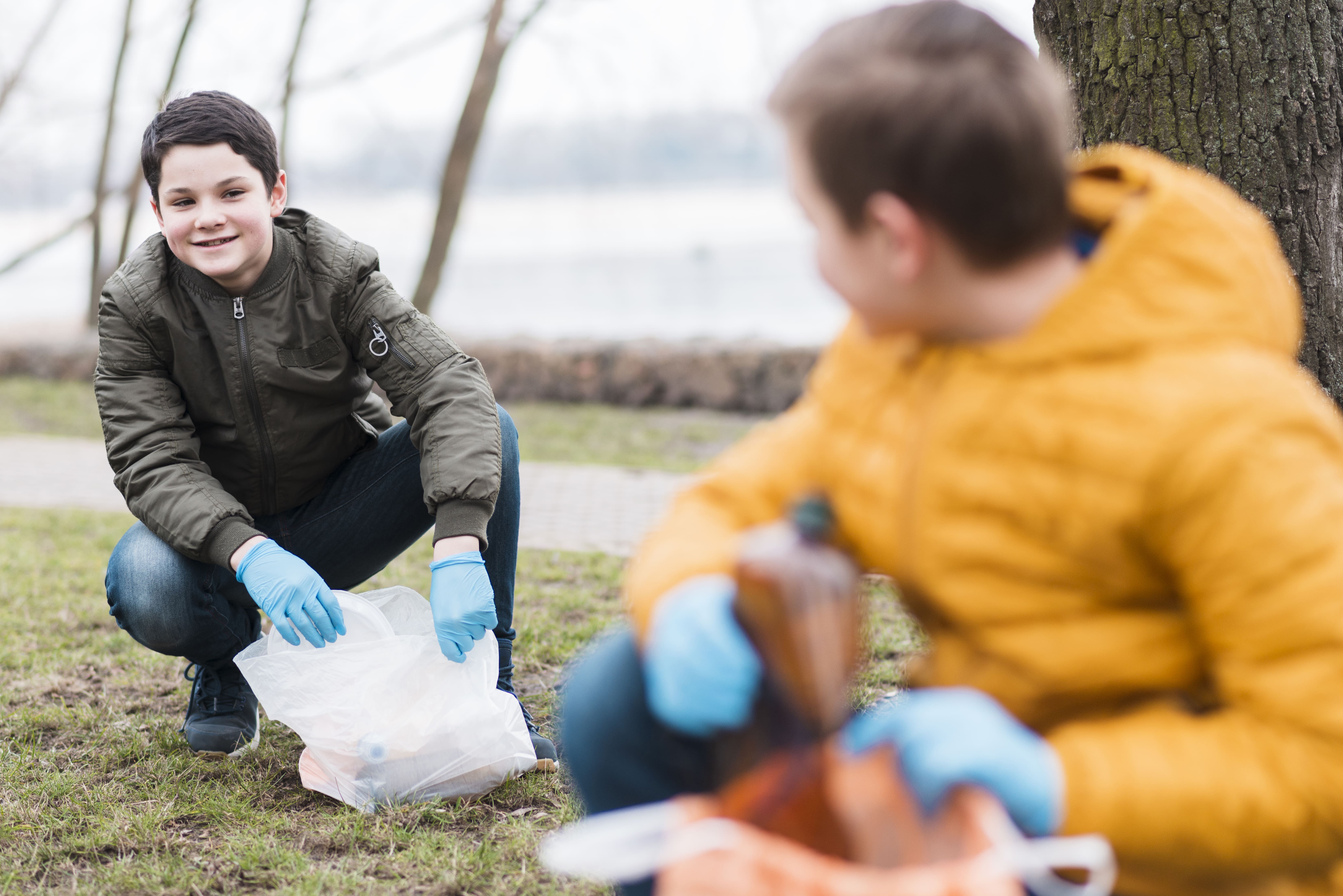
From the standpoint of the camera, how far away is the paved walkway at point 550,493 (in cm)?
445

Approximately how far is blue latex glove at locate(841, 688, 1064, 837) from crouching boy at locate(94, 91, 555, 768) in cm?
123

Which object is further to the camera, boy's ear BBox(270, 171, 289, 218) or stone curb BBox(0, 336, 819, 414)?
stone curb BBox(0, 336, 819, 414)

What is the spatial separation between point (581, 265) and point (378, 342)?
2168 centimetres

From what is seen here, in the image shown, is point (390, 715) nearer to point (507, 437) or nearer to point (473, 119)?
point (507, 437)

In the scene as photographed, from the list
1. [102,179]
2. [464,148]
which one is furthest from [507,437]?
[102,179]

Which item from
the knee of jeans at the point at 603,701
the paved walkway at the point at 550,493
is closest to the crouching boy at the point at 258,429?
the knee of jeans at the point at 603,701

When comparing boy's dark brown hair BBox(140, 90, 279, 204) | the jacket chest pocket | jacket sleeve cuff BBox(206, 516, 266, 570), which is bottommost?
jacket sleeve cuff BBox(206, 516, 266, 570)

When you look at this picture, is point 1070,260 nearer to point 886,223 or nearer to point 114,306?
point 886,223

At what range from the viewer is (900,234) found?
936mm

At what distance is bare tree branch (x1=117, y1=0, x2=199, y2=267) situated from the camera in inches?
386

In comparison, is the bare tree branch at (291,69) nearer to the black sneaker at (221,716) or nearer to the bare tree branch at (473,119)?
the bare tree branch at (473,119)

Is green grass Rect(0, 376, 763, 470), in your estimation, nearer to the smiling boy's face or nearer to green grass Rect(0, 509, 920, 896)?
green grass Rect(0, 509, 920, 896)

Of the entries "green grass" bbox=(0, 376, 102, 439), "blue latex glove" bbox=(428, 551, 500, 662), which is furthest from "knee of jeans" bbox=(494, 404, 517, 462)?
"green grass" bbox=(0, 376, 102, 439)

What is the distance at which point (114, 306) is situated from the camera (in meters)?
2.15
